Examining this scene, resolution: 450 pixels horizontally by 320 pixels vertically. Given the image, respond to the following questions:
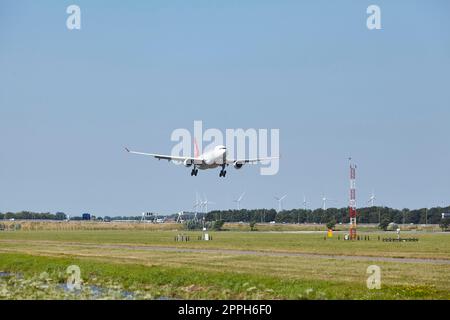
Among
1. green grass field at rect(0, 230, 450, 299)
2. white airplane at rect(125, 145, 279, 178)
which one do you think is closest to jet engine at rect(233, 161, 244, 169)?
white airplane at rect(125, 145, 279, 178)

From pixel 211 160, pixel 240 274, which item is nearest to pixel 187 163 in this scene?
pixel 211 160

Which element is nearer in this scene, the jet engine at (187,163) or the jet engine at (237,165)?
the jet engine at (237,165)

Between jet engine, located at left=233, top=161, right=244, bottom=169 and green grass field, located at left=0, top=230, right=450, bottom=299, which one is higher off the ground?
jet engine, located at left=233, top=161, right=244, bottom=169

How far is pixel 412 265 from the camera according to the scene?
199 ft

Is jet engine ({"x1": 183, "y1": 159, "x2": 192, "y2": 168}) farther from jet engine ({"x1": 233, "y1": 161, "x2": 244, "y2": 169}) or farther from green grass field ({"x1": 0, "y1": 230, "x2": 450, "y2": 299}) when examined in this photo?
green grass field ({"x1": 0, "y1": 230, "x2": 450, "y2": 299})

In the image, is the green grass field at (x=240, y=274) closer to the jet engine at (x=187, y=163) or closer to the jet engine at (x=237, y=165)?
the jet engine at (x=187, y=163)

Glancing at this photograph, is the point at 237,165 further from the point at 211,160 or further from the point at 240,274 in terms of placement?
the point at 240,274

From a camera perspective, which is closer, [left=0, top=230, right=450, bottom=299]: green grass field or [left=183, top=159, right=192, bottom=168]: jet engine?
[left=0, top=230, right=450, bottom=299]: green grass field

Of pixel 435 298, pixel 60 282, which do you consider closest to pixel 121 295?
pixel 60 282

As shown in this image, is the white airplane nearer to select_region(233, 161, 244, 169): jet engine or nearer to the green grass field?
select_region(233, 161, 244, 169): jet engine

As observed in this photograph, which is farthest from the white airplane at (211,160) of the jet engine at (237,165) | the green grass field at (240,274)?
the green grass field at (240,274)
